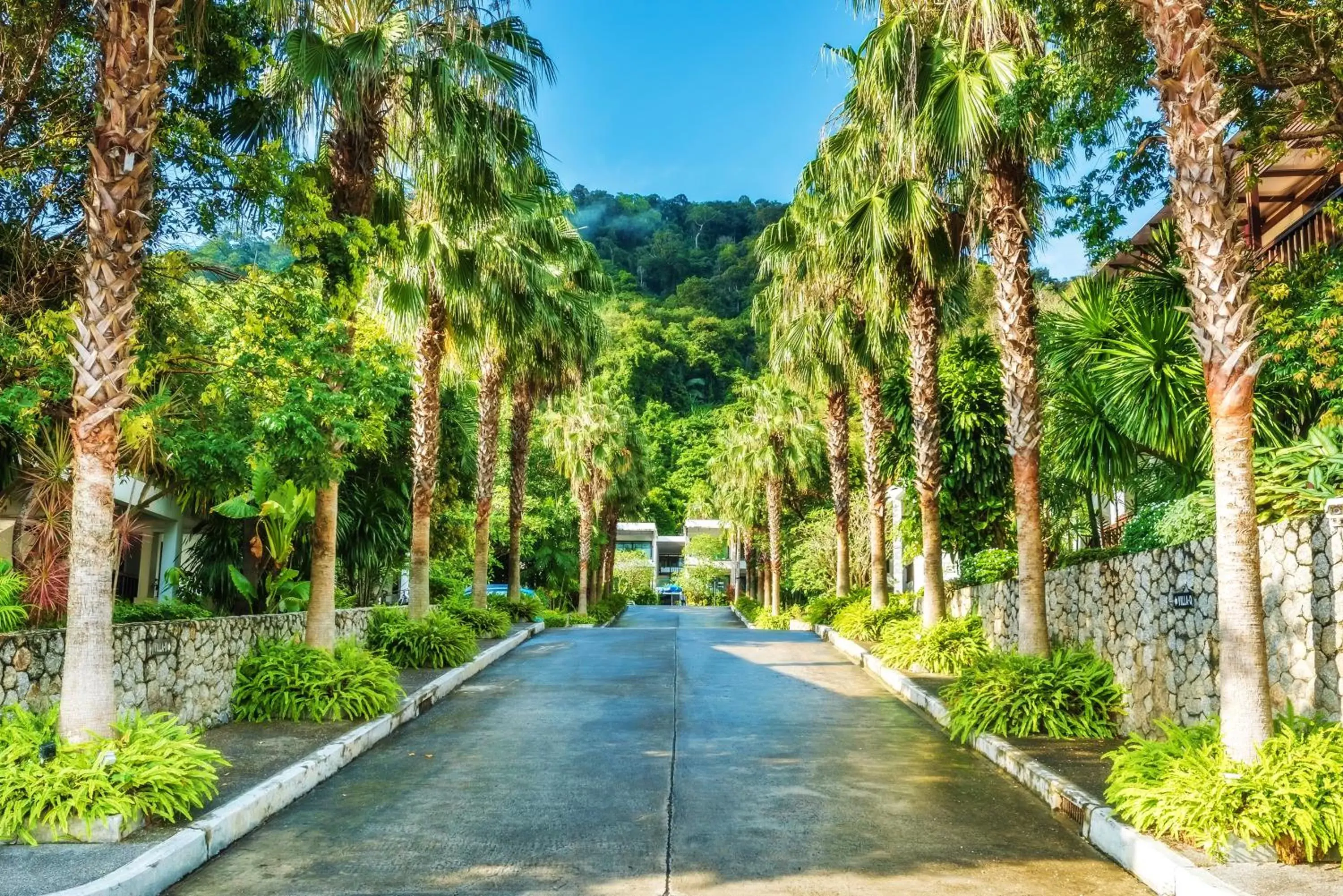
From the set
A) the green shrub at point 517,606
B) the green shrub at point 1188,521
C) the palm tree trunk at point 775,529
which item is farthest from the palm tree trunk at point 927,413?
the palm tree trunk at point 775,529

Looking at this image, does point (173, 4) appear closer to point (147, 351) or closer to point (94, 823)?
point (147, 351)

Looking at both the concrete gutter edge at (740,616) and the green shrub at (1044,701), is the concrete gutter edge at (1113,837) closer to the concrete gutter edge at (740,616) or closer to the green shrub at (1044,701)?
the green shrub at (1044,701)

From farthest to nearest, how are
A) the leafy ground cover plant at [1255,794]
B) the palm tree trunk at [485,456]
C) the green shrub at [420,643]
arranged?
the palm tree trunk at [485,456], the green shrub at [420,643], the leafy ground cover plant at [1255,794]

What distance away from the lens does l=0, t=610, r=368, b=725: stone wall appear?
8.17m

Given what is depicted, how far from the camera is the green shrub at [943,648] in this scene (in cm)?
1538

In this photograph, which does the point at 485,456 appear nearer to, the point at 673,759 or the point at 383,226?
the point at 383,226

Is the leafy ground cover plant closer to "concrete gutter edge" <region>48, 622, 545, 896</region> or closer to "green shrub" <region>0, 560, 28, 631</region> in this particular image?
"concrete gutter edge" <region>48, 622, 545, 896</region>

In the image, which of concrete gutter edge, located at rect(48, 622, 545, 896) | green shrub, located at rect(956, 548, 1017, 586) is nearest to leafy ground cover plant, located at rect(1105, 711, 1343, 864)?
concrete gutter edge, located at rect(48, 622, 545, 896)

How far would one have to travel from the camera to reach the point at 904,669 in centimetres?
1591

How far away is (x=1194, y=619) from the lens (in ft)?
29.2

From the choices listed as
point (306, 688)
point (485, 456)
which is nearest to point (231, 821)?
point (306, 688)

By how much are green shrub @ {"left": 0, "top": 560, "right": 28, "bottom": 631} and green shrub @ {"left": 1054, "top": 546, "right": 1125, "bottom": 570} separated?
10913mm

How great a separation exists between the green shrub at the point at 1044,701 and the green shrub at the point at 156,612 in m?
8.32

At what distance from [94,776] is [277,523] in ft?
39.3
